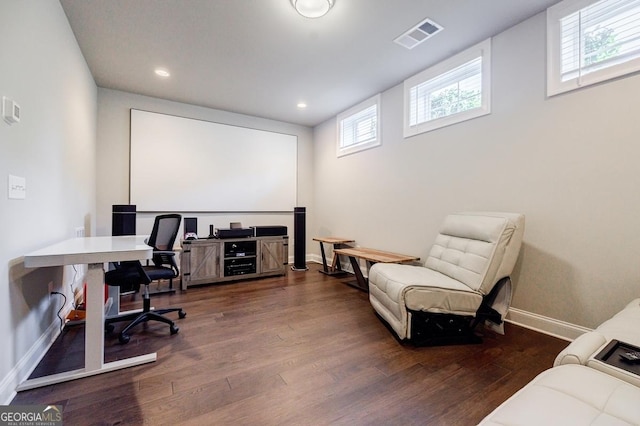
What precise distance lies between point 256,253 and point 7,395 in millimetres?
2937

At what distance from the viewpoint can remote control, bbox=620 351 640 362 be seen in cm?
106

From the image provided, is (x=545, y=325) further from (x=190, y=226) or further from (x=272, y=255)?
(x=190, y=226)

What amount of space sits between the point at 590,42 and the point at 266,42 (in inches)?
110

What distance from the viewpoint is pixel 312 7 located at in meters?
2.27

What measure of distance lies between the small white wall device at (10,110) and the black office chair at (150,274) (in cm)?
113

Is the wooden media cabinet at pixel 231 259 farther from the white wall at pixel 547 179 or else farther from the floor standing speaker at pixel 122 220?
the white wall at pixel 547 179

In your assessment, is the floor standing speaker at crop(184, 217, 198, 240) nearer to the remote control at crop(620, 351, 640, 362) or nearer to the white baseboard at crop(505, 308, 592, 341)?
the white baseboard at crop(505, 308, 592, 341)

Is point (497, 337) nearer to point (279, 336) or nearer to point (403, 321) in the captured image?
point (403, 321)

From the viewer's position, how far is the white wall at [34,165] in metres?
1.52

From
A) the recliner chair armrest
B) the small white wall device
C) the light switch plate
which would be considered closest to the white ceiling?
the small white wall device

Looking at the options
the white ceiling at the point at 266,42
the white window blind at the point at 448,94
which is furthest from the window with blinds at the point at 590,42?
the white window blind at the point at 448,94

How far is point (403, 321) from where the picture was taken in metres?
2.16

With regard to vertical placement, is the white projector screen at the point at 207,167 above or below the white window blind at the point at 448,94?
below

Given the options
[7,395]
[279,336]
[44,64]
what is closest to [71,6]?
[44,64]
